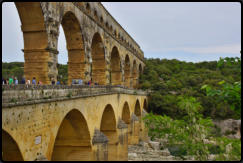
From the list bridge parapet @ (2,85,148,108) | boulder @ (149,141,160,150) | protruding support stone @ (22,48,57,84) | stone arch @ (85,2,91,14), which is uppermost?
stone arch @ (85,2,91,14)

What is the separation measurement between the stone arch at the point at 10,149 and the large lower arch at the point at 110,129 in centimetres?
1113

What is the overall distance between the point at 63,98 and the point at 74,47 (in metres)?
7.75

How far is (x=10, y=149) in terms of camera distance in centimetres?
675

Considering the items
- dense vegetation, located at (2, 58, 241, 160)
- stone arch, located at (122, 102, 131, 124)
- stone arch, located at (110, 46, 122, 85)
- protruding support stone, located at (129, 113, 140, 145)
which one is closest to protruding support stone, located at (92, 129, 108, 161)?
dense vegetation, located at (2, 58, 241, 160)

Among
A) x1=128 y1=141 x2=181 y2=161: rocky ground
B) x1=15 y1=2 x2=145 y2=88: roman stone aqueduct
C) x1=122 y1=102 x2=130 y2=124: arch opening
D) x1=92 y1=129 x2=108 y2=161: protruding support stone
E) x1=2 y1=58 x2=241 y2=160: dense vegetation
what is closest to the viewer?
x1=2 y1=58 x2=241 y2=160: dense vegetation

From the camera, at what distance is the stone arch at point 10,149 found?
652 cm

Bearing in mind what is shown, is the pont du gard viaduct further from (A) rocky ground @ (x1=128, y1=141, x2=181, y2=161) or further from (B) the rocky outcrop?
(B) the rocky outcrop

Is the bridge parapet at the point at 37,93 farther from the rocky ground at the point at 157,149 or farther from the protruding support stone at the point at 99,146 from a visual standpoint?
the rocky ground at the point at 157,149

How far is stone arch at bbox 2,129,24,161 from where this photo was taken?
6519 mm

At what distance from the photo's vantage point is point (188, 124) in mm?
9320

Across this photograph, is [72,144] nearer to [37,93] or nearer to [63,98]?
[63,98]

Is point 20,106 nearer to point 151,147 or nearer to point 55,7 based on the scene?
point 55,7

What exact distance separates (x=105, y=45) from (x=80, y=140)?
11.6 m

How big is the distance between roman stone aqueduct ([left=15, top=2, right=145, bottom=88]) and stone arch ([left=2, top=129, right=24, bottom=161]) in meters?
5.25
